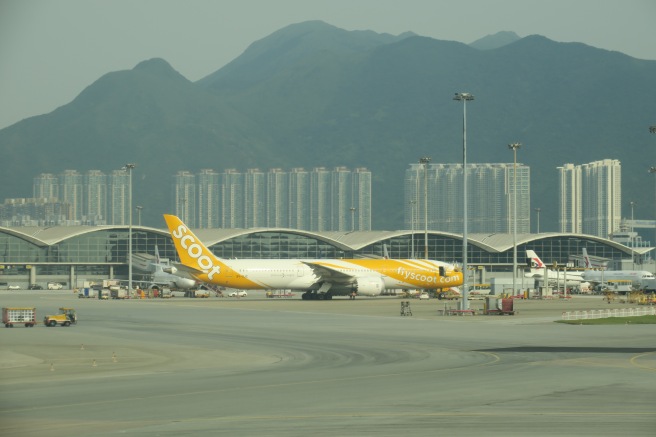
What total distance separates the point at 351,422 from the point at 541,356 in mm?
15792

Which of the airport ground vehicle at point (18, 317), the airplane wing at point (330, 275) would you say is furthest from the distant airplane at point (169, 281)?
the airport ground vehicle at point (18, 317)

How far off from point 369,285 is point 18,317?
3979cm

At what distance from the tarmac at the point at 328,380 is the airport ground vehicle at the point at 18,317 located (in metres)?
0.60

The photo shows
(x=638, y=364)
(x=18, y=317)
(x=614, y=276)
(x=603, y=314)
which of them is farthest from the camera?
(x=614, y=276)

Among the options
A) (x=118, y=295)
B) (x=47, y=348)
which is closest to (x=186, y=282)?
(x=118, y=295)

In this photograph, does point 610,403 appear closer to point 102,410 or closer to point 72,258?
point 102,410

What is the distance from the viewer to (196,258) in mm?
87375

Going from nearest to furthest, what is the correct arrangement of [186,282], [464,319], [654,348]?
[654,348] < [464,319] < [186,282]

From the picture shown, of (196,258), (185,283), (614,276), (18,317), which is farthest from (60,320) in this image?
(614,276)

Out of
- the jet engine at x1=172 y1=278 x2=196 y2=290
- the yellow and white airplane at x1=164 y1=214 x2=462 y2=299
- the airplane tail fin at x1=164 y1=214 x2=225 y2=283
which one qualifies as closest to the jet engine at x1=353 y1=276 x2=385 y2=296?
the yellow and white airplane at x1=164 y1=214 x2=462 y2=299

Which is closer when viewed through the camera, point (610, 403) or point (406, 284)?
point (610, 403)

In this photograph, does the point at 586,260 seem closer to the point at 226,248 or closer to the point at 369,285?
the point at 226,248

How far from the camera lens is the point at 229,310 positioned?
72.4m

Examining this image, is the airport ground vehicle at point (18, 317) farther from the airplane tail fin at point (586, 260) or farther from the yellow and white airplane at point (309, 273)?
the airplane tail fin at point (586, 260)
